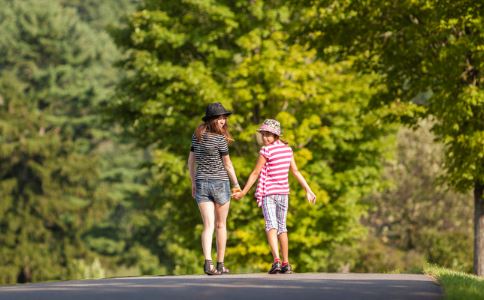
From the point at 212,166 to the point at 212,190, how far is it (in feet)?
0.97

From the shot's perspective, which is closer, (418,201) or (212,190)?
(212,190)

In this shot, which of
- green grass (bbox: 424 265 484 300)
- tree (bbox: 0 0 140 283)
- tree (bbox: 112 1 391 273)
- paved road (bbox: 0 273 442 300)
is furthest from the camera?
tree (bbox: 0 0 140 283)

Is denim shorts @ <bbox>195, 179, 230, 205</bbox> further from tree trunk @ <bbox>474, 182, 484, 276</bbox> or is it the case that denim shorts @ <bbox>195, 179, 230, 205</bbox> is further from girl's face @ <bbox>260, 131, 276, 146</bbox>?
tree trunk @ <bbox>474, 182, 484, 276</bbox>

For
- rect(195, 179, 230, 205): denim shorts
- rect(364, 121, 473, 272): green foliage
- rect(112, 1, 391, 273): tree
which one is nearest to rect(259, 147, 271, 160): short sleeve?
rect(195, 179, 230, 205): denim shorts

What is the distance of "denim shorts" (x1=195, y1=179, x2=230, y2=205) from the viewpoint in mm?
14823

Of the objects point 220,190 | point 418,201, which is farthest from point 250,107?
point 418,201

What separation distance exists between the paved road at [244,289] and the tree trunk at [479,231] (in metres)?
8.68

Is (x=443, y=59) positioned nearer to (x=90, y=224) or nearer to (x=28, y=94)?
(x=90, y=224)

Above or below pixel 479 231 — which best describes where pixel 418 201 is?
above

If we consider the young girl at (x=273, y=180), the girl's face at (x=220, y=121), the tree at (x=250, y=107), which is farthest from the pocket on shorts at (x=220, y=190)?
the tree at (x=250, y=107)

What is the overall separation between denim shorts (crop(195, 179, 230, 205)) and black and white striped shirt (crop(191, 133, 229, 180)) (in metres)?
0.06

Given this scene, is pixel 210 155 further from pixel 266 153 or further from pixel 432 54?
pixel 432 54

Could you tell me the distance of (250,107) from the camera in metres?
31.9

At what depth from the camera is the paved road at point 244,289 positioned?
1073 centimetres
